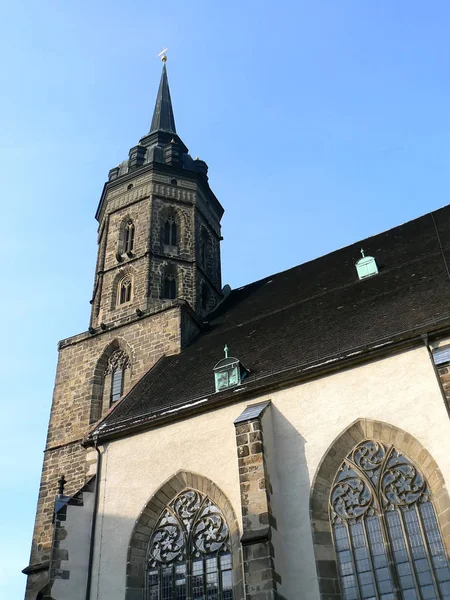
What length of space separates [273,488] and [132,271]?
1063 cm

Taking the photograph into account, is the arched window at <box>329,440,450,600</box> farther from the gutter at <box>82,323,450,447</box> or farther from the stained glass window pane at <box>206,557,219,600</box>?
the stained glass window pane at <box>206,557,219,600</box>

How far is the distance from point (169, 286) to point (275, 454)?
369 inches

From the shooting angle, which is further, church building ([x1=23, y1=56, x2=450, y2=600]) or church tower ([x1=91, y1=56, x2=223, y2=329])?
church tower ([x1=91, y1=56, x2=223, y2=329])

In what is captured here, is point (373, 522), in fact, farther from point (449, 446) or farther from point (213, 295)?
point (213, 295)

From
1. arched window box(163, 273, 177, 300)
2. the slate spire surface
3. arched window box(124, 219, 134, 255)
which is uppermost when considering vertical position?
the slate spire surface

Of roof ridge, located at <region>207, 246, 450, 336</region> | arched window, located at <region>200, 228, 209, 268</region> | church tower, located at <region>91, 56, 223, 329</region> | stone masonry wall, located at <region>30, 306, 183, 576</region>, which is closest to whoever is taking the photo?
roof ridge, located at <region>207, 246, 450, 336</region>

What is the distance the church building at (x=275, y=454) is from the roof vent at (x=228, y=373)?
4cm

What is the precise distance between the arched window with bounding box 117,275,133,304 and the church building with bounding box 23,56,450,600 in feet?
7.86

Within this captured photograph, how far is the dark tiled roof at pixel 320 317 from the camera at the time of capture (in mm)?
11820

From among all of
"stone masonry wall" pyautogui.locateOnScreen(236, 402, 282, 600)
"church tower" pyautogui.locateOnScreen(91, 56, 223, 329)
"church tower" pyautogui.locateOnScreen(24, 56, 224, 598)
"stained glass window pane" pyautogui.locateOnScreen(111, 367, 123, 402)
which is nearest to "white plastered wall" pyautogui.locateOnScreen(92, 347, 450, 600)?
"stone masonry wall" pyautogui.locateOnScreen(236, 402, 282, 600)

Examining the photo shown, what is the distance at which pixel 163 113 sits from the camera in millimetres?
26203

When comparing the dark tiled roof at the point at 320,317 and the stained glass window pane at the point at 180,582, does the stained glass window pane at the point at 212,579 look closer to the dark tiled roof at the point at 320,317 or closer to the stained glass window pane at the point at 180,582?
the stained glass window pane at the point at 180,582

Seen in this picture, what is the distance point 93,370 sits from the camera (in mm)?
17203

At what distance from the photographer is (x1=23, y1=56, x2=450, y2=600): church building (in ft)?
31.0
